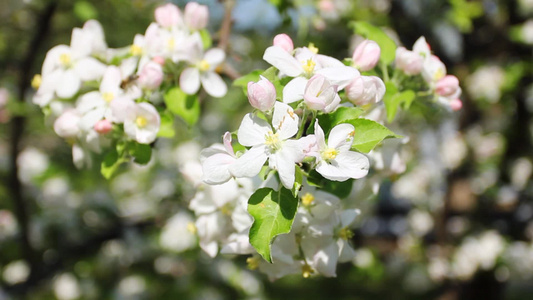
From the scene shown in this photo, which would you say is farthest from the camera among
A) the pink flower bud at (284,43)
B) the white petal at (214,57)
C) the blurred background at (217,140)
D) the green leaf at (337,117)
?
the blurred background at (217,140)

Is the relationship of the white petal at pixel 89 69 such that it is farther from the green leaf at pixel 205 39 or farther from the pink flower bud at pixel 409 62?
the pink flower bud at pixel 409 62

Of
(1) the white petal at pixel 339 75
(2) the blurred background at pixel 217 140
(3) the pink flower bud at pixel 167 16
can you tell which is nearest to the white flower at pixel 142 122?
(3) the pink flower bud at pixel 167 16

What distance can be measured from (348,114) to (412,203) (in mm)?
4134

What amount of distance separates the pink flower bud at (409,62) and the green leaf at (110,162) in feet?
2.52

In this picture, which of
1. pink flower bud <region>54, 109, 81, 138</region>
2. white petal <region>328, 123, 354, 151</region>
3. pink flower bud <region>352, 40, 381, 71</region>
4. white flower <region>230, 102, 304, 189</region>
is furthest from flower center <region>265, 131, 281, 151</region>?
pink flower bud <region>54, 109, 81, 138</region>

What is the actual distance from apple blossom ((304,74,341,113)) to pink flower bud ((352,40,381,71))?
24 cm


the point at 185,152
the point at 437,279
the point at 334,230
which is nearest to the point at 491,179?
the point at 437,279

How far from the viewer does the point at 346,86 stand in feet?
3.75

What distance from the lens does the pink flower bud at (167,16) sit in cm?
150

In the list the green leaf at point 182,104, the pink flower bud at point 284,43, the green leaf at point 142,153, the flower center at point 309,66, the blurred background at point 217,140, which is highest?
the pink flower bud at point 284,43

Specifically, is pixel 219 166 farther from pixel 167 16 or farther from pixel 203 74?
pixel 167 16

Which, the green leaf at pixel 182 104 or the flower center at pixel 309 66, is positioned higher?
the flower center at pixel 309 66

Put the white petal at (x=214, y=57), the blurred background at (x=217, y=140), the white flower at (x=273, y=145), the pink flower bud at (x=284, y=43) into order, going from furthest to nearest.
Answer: the blurred background at (x=217, y=140)
the white petal at (x=214, y=57)
the pink flower bud at (x=284, y=43)
the white flower at (x=273, y=145)

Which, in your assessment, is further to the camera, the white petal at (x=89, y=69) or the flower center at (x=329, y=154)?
the white petal at (x=89, y=69)
